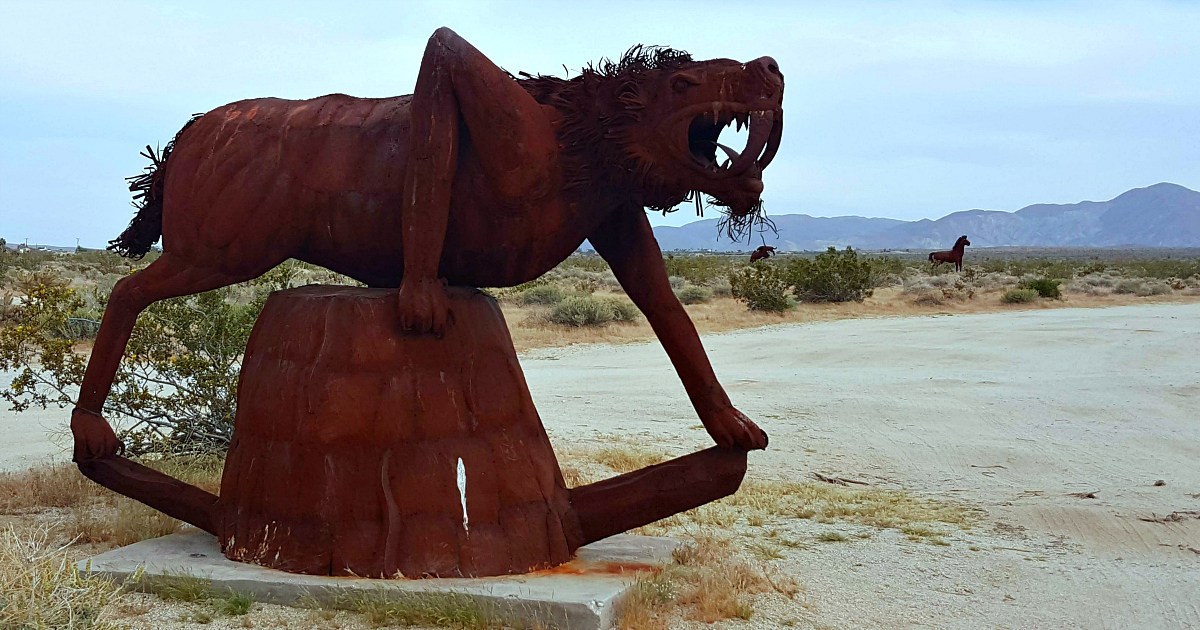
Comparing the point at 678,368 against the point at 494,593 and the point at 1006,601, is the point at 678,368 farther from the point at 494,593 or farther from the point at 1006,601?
the point at 1006,601

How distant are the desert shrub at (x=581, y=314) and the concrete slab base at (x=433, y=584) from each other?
15358 millimetres

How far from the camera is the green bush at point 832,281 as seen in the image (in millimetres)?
27922

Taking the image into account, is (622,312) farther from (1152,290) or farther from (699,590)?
(1152,290)

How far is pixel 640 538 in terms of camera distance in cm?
607

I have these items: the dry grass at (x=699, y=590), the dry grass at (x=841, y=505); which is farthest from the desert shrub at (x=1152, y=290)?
the dry grass at (x=699, y=590)

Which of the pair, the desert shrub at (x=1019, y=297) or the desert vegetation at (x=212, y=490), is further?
the desert shrub at (x=1019, y=297)

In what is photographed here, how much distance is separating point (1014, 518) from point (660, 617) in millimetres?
3807

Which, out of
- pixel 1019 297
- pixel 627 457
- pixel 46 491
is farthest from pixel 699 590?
pixel 1019 297

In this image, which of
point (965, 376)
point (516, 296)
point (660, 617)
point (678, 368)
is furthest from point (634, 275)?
point (516, 296)

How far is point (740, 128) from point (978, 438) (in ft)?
22.9

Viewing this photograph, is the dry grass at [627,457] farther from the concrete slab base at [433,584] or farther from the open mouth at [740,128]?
the open mouth at [740,128]

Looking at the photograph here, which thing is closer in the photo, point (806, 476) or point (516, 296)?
point (806, 476)

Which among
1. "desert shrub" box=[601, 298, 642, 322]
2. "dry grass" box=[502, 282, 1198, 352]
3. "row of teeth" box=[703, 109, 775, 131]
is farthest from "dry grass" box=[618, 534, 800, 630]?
"desert shrub" box=[601, 298, 642, 322]

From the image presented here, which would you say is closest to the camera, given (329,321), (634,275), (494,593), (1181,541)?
(494,593)
